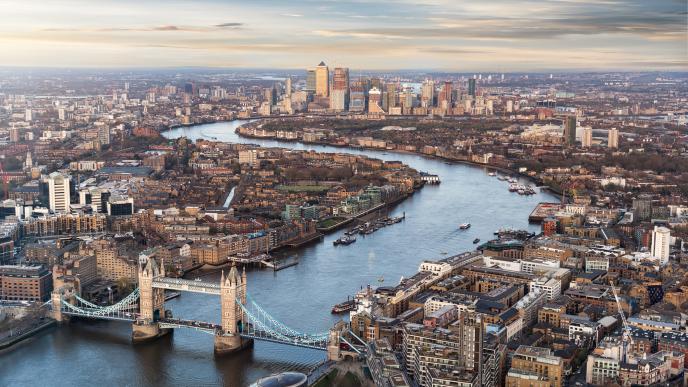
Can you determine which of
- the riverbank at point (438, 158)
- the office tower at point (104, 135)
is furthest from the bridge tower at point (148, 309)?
the office tower at point (104, 135)

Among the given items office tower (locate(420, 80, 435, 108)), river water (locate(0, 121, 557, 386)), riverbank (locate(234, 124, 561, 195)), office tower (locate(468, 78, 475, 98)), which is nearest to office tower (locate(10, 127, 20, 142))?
river water (locate(0, 121, 557, 386))

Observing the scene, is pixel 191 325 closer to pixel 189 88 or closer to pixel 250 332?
pixel 250 332

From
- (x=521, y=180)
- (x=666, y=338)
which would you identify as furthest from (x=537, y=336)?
(x=521, y=180)

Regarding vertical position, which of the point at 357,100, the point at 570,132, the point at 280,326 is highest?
the point at 357,100

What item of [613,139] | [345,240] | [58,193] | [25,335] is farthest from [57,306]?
[613,139]

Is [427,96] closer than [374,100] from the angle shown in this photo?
No

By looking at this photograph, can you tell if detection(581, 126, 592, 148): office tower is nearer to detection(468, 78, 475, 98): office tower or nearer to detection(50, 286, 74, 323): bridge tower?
detection(468, 78, 475, 98): office tower
